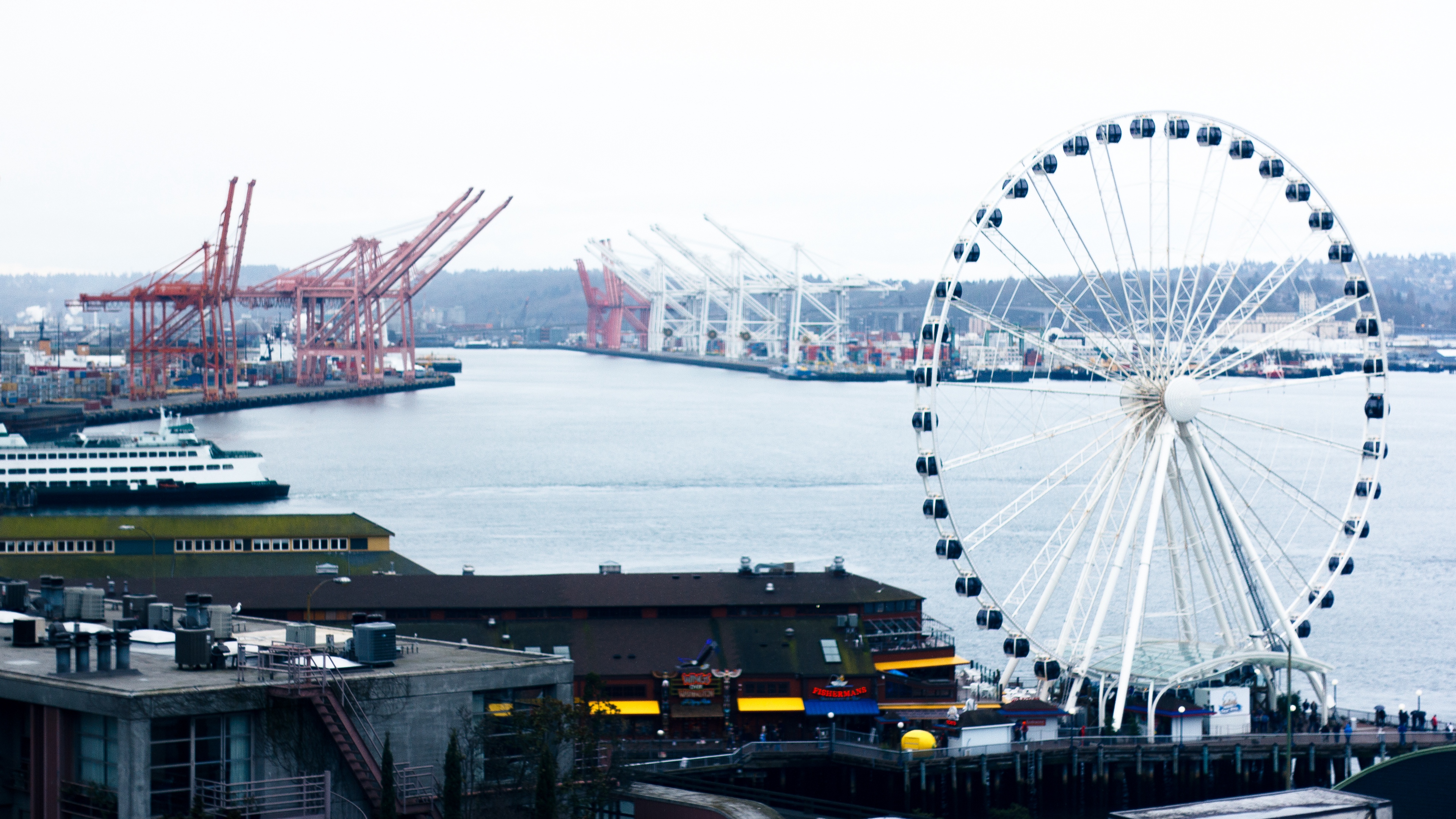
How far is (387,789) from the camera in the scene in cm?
866

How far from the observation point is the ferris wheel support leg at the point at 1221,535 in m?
17.3

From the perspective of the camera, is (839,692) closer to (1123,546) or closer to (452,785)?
(1123,546)

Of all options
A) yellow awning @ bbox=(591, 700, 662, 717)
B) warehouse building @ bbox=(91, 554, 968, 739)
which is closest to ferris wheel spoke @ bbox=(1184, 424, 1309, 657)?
warehouse building @ bbox=(91, 554, 968, 739)

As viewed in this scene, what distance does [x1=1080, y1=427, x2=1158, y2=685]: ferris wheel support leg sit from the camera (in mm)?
17188

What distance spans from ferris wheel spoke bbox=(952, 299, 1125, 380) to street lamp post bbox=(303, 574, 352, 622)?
710 cm

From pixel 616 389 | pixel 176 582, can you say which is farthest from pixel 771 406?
pixel 176 582

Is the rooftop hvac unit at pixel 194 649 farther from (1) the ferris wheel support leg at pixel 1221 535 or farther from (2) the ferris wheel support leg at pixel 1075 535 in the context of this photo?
(1) the ferris wheel support leg at pixel 1221 535

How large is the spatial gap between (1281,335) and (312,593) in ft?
34.2

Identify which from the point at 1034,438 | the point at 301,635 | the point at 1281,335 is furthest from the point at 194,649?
the point at 1281,335

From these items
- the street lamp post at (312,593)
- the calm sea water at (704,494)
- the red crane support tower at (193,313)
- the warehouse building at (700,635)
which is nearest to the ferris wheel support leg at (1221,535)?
the warehouse building at (700,635)

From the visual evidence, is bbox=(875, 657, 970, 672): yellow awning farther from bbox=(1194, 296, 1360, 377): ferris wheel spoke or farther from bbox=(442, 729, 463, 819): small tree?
bbox=(442, 729, 463, 819): small tree

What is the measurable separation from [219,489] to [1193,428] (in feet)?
107

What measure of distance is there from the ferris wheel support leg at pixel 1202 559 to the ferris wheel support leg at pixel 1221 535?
17 centimetres

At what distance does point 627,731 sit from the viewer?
55.3 ft
